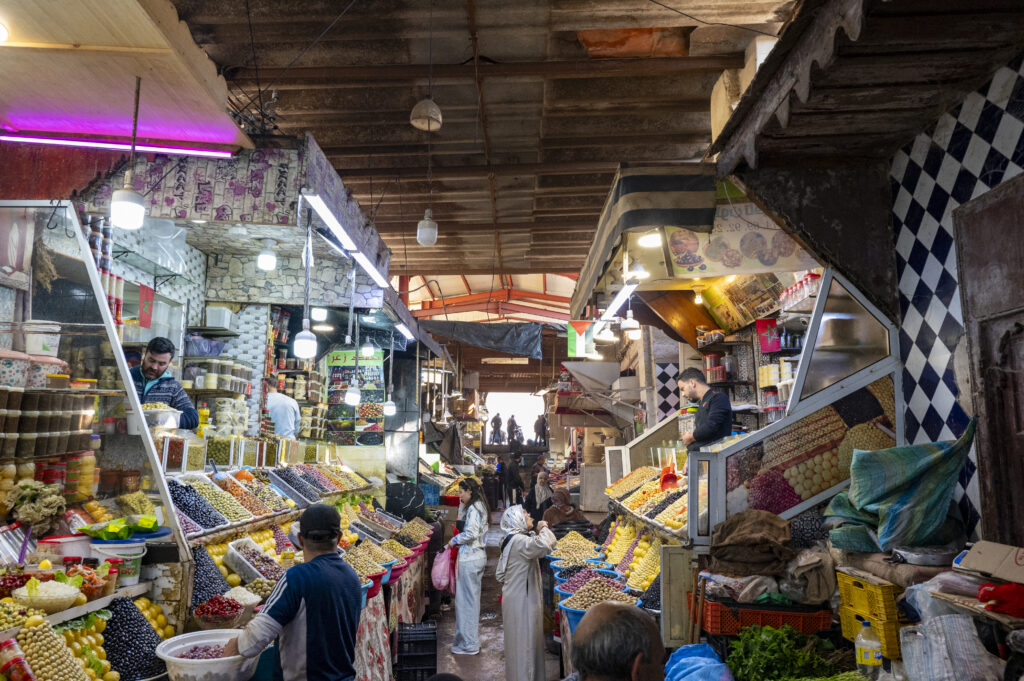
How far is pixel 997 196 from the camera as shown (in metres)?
3.18

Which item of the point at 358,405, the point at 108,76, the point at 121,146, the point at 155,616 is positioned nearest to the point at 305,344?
the point at 121,146

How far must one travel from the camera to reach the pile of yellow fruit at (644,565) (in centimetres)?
521

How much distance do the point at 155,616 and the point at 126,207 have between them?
229 cm

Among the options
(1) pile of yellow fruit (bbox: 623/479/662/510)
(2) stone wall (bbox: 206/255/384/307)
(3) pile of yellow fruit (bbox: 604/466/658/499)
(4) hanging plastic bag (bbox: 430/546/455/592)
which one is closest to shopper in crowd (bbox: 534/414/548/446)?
(2) stone wall (bbox: 206/255/384/307)

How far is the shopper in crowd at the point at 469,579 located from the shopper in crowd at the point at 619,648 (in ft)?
19.0

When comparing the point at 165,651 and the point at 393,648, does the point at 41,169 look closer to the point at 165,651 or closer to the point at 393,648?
the point at 165,651

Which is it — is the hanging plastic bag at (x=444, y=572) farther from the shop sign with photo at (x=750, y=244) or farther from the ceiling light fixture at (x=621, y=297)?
the shop sign with photo at (x=750, y=244)

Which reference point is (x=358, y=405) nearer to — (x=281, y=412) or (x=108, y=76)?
(x=281, y=412)

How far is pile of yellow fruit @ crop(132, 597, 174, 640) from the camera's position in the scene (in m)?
3.47

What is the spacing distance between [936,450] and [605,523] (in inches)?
207

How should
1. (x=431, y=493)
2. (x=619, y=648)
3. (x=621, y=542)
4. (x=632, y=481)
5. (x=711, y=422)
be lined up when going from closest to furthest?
(x=619, y=648) → (x=711, y=422) → (x=621, y=542) → (x=632, y=481) → (x=431, y=493)

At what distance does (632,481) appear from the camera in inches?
326

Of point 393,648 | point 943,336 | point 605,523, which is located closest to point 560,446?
point 605,523

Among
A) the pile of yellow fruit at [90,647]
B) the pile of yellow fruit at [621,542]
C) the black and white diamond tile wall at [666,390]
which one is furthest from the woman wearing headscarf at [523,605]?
the black and white diamond tile wall at [666,390]
